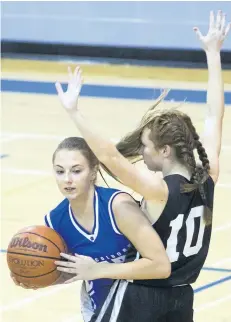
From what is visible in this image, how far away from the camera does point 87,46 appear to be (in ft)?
47.1

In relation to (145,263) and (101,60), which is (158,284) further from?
(101,60)

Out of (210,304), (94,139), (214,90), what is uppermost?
(214,90)

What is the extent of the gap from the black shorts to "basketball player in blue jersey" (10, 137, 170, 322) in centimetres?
6

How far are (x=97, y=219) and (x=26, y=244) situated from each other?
0.37 meters

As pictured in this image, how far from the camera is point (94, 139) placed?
293cm

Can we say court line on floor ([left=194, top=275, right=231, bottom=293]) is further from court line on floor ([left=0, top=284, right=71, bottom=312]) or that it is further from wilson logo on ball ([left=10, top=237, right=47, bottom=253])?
wilson logo on ball ([left=10, top=237, right=47, bottom=253])

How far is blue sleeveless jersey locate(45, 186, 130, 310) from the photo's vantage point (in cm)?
321

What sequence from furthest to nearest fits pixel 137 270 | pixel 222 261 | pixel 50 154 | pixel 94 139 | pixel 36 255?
1. pixel 50 154
2. pixel 222 261
3. pixel 36 255
4. pixel 137 270
5. pixel 94 139

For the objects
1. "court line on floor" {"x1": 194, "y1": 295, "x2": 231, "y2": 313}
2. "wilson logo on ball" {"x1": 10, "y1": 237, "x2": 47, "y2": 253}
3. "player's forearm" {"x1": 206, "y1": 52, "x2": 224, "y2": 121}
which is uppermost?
"player's forearm" {"x1": 206, "y1": 52, "x2": 224, "y2": 121}

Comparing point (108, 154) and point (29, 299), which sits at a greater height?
point (108, 154)

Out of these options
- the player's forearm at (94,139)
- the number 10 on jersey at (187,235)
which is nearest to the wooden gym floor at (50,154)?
the number 10 on jersey at (187,235)

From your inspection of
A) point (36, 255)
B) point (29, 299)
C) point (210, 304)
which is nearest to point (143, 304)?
point (36, 255)

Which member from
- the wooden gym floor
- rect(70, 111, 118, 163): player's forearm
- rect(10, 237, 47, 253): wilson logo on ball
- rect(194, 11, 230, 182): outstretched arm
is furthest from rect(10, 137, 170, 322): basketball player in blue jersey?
the wooden gym floor

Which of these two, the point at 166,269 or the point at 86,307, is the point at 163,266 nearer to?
the point at 166,269
